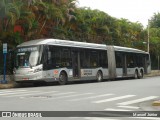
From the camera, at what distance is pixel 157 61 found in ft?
195

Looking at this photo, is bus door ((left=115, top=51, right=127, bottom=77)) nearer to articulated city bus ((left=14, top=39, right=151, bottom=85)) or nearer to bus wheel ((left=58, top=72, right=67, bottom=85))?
articulated city bus ((left=14, top=39, right=151, bottom=85))

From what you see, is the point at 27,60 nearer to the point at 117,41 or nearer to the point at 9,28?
the point at 9,28

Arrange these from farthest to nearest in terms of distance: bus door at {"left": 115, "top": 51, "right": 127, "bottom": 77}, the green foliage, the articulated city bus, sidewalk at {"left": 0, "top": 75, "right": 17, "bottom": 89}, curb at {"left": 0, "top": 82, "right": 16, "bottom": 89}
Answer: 1. bus door at {"left": 115, "top": 51, "right": 127, "bottom": 77}
2. the green foliage
3. the articulated city bus
4. sidewalk at {"left": 0, "top": 75, "right": 17, "bottom": 89}
5. curb at {"left": 0, "top": 82, "right": 16, "bottom": 89}

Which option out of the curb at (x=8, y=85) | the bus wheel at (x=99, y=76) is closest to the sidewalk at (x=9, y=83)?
the curb at (x=8, y=85)

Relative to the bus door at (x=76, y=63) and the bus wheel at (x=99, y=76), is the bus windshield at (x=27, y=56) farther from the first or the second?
the bus wheel at (x=99, y=76)

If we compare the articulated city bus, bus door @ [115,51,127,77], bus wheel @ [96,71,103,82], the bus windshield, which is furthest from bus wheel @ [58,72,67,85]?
bus door @ [115,51,127,77]

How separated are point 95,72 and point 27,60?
25.3 ft

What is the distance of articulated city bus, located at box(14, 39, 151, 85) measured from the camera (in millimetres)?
25656

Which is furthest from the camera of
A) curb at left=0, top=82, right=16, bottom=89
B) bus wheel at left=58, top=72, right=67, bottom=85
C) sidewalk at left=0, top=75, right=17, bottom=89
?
bus wheel at left=58, top=72, right=67, bottom=85

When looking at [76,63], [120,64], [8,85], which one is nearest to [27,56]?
[8,85]

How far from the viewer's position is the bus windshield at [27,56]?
25.7 meters

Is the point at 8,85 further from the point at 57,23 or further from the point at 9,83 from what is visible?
the point at 57,23

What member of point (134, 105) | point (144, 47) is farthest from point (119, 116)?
point (144, 47)

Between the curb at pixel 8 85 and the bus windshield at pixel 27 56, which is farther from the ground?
the bus windshield at pixel 27 56
